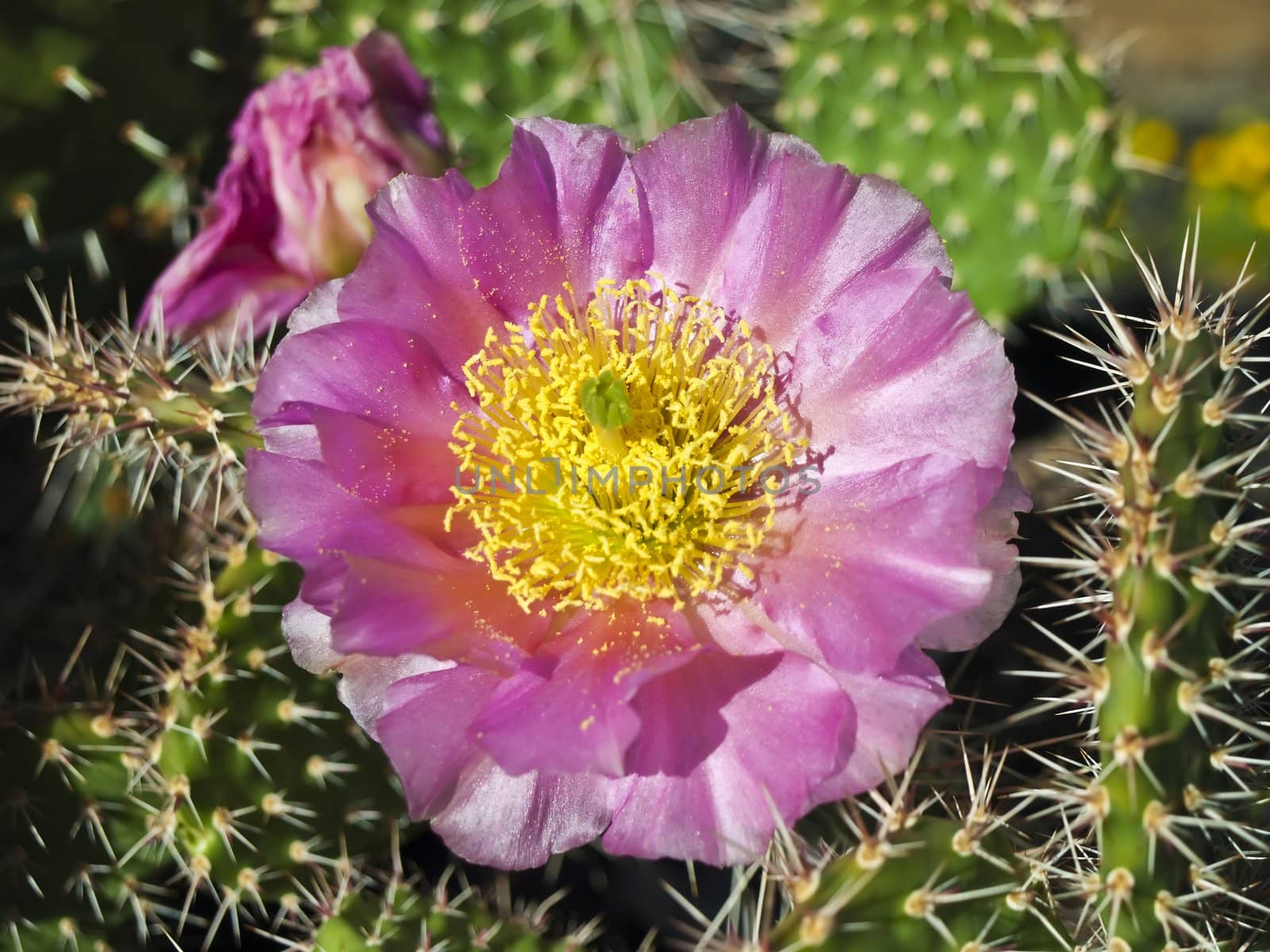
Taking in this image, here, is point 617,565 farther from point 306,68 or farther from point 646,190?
point 306,68

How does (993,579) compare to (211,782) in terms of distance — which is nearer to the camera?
(993,579)

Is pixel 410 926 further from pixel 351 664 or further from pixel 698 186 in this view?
pixel 698 186

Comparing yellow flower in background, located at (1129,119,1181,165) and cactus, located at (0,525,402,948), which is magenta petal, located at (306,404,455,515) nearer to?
cactus, located at (0,525,402,948)

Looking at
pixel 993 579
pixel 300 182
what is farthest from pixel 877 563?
pixel 300 182

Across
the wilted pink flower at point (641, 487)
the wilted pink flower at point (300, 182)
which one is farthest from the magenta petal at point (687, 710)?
the wilted pink flower at point (300, 182)

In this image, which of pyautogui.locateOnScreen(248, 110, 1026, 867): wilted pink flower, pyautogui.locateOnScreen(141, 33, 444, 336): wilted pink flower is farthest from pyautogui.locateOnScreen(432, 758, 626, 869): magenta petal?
pyautogui.locateOnScreen(141, 33, 444, 336): wilted pink flower

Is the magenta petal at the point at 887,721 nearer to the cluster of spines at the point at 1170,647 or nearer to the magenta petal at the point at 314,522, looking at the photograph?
the cluster of spines at the point at 1170,647
